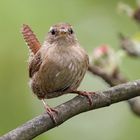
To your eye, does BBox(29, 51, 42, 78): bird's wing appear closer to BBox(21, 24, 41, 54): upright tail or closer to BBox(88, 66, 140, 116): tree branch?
BBox(21, 24, 41, 54): upright tail

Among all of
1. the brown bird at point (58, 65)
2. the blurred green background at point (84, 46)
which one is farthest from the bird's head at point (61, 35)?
the blurred green background at point (84, 46)

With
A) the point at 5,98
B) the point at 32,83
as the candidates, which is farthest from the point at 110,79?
the point at 5,98

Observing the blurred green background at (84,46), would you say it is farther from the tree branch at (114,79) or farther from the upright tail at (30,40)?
the upright tail at (30,40)

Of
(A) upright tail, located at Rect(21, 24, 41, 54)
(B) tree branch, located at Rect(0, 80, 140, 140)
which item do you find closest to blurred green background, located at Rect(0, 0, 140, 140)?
(A) upright tail, located at Rect(21, 24, 41, 54)

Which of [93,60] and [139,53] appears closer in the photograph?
[139,53]

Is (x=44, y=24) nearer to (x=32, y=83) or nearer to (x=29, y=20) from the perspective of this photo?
(x=29, y=20)
